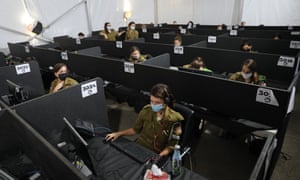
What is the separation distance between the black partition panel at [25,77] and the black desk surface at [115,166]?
1.50m

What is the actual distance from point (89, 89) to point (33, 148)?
76cm

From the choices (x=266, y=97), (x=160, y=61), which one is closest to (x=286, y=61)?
(x=266, y=97)

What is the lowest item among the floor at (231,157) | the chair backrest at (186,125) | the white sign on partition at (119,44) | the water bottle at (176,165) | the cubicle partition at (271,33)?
the floor at (231,157)

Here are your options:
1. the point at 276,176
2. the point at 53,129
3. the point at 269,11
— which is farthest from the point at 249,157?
the point at 269,11

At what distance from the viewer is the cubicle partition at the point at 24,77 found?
2523mm

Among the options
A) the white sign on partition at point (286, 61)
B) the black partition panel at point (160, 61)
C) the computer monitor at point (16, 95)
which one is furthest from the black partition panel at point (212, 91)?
the white sign on partition at point (286, 61)

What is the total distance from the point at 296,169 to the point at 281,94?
0.94 meters

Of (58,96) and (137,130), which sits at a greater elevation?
(58,96)

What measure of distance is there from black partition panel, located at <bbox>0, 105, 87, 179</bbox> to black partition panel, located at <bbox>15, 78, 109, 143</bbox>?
0.51ft

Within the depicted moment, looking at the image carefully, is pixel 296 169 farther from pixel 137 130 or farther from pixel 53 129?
pixel 53 129

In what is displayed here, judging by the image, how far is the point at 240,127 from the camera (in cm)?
182

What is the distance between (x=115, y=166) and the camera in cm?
127

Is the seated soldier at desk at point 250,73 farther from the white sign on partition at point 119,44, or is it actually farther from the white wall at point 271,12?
the white wall at point 271,12

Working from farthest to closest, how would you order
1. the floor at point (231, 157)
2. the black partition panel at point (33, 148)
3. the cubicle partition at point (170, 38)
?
the cubicle partition at point (170, 38)
the floor at point (231, 157)
the black partition panel at point (33, 148)
